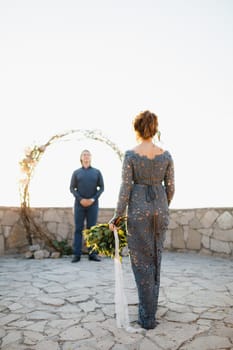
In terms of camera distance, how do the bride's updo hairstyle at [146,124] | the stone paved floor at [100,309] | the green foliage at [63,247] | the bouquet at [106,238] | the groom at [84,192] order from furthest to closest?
the green foliage at [63,247] < the groom at [84,192] < the bouquet at [106,238] < the bride's updo hairstyle at [146,124] < the stone paved floor at [100,309]

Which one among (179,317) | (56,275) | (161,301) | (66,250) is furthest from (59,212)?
(179,317)

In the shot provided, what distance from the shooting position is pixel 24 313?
3059 millimetres

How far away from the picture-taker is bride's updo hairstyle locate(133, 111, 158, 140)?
265 centimetres

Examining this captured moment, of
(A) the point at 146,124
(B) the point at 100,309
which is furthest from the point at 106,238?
(A) the point at 146,124

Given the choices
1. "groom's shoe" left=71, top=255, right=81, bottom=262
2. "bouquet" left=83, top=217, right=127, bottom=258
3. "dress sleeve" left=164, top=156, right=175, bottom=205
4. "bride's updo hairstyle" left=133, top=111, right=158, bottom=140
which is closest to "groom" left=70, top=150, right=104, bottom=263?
"groom's shoe" left=71, top=255, right=81, bottom=262

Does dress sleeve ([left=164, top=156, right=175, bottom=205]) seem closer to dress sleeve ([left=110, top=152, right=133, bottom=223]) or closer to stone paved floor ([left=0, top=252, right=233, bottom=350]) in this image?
dress sleeve ([left=110, top=152, right=133, bottom=223])

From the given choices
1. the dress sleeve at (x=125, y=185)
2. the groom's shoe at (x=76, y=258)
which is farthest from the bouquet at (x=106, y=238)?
the groom's shoe at (x=76, y=258)

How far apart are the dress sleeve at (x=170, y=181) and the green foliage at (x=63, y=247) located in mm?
4015

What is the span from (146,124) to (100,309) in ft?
5.75

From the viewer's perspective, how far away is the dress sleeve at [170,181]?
2.75 meters

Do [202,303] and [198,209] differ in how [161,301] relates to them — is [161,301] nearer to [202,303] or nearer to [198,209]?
[202,303]

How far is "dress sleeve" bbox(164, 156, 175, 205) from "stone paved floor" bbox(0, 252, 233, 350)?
105 centimetres

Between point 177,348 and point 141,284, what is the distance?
53 cm

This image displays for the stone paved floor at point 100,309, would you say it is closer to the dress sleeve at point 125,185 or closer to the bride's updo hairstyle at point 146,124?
the dress sleeve at point 125,185
